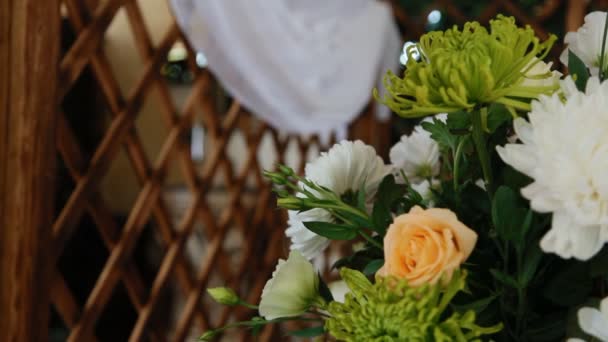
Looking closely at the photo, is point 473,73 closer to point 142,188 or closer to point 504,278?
point 504,278

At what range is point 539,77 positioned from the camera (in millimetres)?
289

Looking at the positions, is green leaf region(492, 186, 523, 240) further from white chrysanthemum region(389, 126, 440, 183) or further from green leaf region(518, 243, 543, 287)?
white chrysanthemum region(389, 126, 440, 183)

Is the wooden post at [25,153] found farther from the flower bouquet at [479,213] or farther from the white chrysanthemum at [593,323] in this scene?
the white chrysanthemum at [593,323]

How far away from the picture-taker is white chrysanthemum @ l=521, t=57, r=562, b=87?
29 cm

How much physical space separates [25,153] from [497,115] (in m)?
0.72

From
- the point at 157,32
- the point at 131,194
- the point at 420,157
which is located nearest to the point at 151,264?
the point at 131,194

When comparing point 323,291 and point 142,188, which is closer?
point 323,291

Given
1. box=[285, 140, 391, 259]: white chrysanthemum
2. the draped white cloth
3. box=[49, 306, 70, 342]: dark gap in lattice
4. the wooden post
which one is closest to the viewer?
box=[285, 140, 391, 259]: white chrysanthemum

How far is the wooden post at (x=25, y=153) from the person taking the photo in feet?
2.75

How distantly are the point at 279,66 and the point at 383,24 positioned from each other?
1.36 feet

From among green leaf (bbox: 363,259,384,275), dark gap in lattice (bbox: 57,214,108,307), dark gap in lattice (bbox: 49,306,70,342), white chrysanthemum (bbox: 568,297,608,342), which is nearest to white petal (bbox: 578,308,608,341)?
white chrysanthemum (bbox: 568,297,608,342)

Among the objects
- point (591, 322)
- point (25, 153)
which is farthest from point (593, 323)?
point (25, 153)

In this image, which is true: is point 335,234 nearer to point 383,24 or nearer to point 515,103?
point 515,103

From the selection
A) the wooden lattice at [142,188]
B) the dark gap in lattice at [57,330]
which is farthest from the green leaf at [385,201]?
the dark gap in lattice at [57,330]
